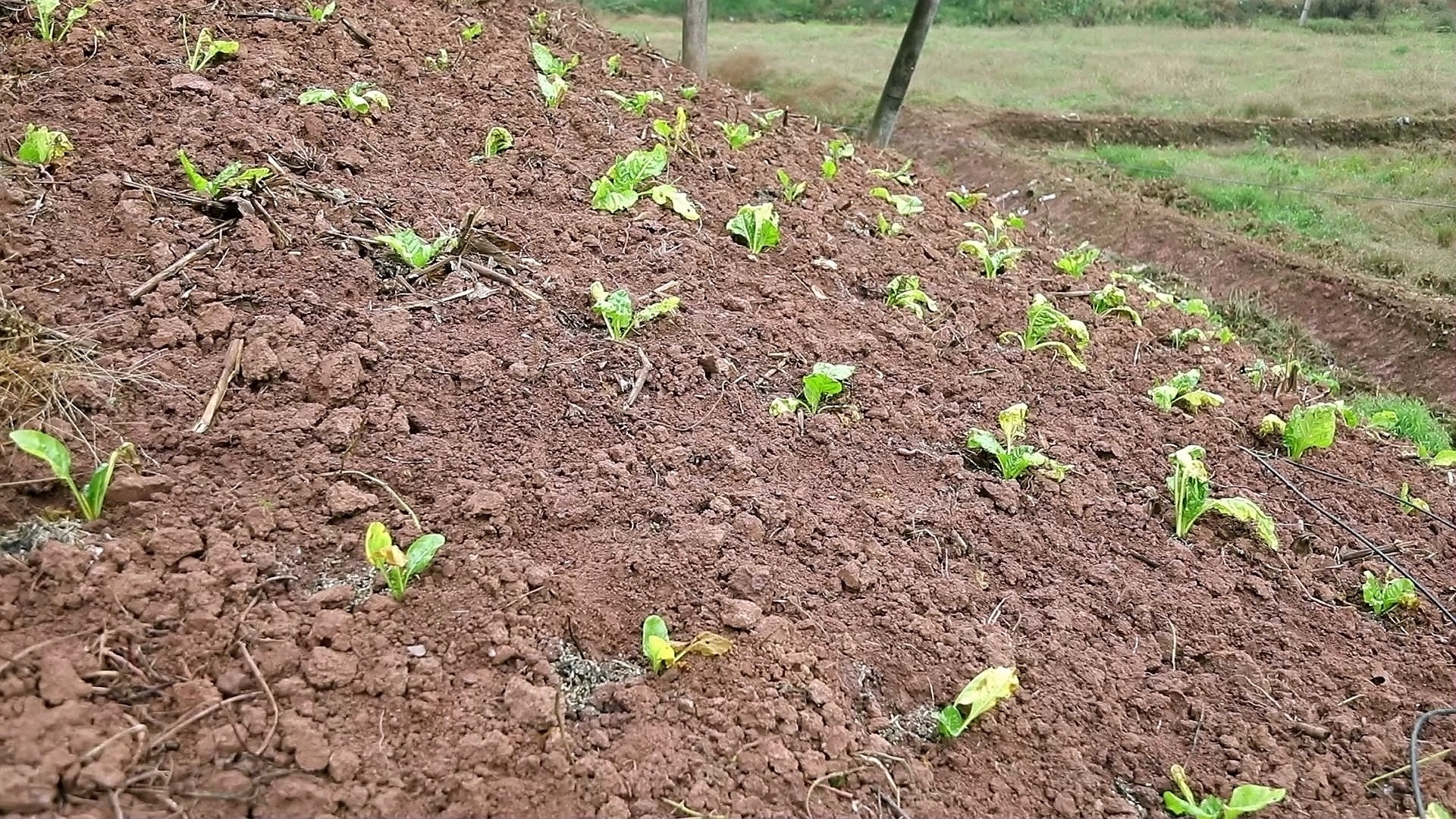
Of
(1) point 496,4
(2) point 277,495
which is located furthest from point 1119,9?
(2) point 277,495

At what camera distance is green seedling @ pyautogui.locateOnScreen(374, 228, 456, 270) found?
9.34 ft

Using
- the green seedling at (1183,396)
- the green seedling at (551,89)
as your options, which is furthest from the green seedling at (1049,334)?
the green seedling at (551,89)

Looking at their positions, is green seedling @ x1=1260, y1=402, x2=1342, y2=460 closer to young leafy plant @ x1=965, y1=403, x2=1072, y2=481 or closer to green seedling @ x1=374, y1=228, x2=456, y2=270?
young leafy plant @ x1=965, y1=403, x2=1072, y2=481

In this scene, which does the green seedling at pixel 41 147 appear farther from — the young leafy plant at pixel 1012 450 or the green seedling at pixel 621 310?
the young leafy plant at pixel 1012 450

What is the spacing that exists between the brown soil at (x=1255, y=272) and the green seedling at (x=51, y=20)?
5834 mm

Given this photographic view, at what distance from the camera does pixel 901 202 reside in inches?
197

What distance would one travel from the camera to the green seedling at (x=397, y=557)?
1855 millimetres

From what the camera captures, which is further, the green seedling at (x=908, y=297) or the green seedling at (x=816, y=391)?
the green seedling at (x=908, y=297)

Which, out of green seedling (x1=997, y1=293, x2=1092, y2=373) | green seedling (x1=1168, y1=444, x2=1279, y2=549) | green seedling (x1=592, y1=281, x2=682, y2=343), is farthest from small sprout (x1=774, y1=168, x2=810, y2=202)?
green seedling (x1=1168, y1=444, x2=1279, y2=549)

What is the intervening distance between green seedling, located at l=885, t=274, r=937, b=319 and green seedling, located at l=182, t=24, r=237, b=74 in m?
2.88

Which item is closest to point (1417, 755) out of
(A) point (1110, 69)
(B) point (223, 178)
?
(B) point (223, 178)

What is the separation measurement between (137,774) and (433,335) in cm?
144

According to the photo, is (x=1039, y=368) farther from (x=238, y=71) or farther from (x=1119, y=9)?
(x=1119, y=9)

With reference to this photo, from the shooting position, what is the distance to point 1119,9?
15.4 m
